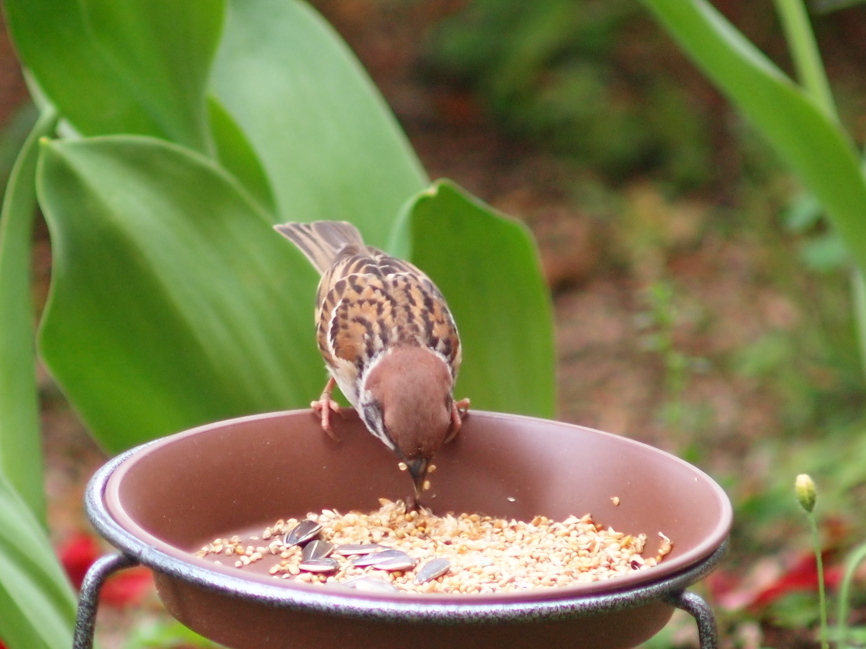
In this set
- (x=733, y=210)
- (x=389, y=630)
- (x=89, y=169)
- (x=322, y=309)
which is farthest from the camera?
(x=733, y=210)

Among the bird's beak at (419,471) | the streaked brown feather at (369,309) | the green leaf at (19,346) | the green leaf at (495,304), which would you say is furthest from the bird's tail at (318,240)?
the bird's beak at (419,471)

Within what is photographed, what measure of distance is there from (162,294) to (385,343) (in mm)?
431

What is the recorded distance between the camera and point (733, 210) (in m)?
6.04

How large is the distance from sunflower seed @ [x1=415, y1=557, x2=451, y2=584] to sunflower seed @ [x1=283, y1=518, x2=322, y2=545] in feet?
0.59

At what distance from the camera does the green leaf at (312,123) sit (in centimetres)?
245

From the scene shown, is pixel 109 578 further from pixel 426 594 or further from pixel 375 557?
pixel 426 594

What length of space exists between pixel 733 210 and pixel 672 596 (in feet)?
17.0

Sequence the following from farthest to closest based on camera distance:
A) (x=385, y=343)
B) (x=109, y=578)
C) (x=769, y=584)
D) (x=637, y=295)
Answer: (x=637, y=295) → (x=109, y=578) → (x=769, y=584) → (x=385, y=343)

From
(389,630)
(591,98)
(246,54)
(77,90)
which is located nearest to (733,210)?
(591,98)

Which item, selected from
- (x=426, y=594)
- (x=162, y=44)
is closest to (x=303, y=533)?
(x=426, y=594)

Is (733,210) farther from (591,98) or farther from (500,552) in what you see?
(500,552)

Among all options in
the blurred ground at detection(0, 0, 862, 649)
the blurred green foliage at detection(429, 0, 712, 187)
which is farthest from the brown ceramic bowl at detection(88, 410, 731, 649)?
the blurred green foliage at detection(429, 0, 712, 187)

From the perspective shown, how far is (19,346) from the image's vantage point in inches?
77.0

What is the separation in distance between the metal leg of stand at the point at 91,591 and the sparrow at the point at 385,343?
0.46 metres
